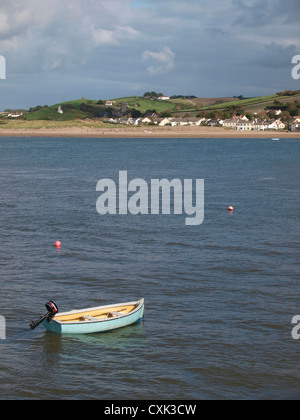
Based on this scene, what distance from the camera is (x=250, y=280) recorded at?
2291 cm

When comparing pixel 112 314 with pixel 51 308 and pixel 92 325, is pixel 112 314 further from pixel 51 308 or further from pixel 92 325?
pixel 51 308

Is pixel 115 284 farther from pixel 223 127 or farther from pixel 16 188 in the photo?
pixel 223 127

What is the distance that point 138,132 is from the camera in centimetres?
18675

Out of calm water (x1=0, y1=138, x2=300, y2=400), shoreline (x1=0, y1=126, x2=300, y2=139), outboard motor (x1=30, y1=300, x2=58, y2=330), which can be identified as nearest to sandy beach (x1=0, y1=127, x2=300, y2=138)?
shoreline (x1=0, y1=126, x2=300, y2=139)

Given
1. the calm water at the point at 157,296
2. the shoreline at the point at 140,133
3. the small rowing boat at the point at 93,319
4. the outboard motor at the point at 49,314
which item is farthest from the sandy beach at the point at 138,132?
the outboard motor at the point at 49,314

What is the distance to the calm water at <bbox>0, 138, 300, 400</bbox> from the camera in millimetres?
14883

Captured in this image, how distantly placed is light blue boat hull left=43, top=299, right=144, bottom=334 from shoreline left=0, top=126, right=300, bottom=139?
158823 mm

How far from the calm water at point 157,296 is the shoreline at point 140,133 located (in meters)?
138

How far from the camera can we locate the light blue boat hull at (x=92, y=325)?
56.5 feet

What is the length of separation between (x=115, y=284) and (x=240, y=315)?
555cm

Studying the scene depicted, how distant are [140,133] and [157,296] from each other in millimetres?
165365

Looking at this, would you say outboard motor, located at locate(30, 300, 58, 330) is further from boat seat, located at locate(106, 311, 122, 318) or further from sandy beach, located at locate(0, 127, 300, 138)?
sandy beach, located at locate(0, 127, 300, 138)

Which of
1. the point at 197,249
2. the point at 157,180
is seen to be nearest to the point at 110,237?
the point at 197,249

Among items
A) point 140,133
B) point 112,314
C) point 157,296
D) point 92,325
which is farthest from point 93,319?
point 140,133
